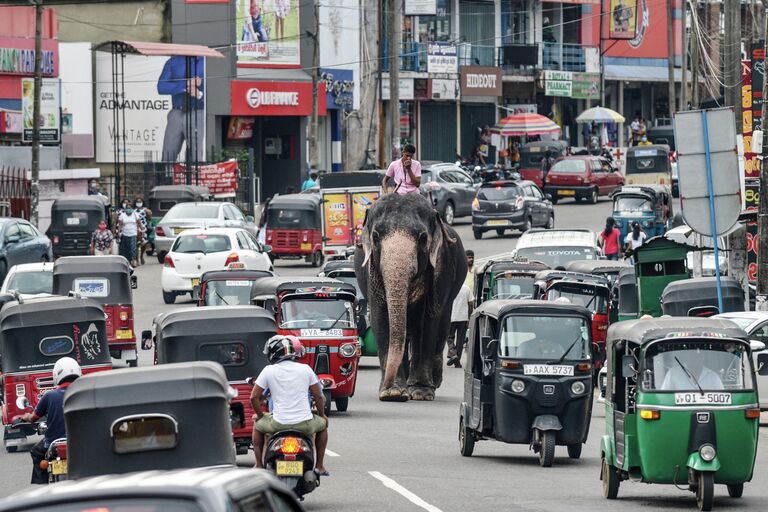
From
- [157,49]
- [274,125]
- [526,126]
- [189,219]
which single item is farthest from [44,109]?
[526,126]

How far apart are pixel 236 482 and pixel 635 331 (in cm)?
848

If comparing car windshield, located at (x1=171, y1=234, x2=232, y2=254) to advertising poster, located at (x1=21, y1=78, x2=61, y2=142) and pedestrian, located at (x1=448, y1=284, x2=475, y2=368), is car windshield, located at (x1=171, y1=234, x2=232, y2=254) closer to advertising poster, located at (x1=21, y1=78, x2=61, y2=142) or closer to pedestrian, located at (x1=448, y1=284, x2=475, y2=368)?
pedestrian, located at (x1=448, y1=284, x2=475, y2=368)

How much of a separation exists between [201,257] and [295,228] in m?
7.78

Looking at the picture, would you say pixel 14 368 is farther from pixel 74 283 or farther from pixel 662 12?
pixel 662 12

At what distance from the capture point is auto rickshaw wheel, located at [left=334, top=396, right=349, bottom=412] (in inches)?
834

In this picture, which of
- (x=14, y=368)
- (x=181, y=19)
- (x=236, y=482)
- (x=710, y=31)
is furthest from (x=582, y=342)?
(x=710, y=31)

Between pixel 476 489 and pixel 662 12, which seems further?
pixel 662 12

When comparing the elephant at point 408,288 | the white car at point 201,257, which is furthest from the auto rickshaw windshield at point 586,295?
the white car at point 201,257

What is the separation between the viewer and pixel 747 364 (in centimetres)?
1452

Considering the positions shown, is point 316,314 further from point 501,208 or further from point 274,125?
point 274,125

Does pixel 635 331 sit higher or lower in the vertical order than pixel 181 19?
lower

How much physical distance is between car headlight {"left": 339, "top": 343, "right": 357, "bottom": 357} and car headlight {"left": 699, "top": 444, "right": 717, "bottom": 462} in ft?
25.3

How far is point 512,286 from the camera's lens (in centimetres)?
2862

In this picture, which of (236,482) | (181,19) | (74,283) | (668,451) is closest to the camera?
(236,482)
